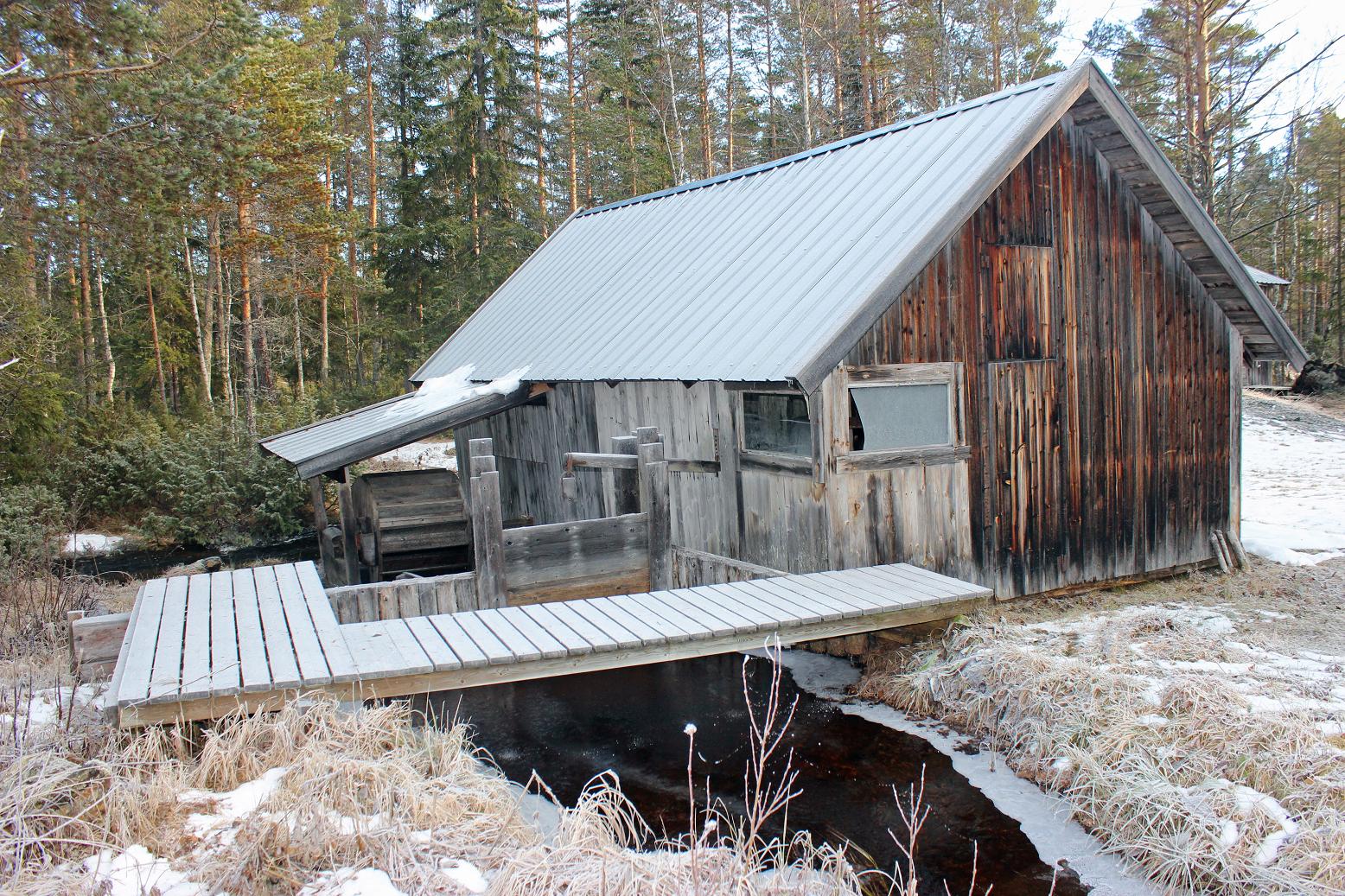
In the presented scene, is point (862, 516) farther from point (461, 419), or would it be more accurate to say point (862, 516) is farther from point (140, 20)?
point (140, 20)

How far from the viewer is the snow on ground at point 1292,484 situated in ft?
37.7

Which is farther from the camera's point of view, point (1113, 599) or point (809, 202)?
point (809, 202)

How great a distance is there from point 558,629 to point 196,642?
2.23 meters

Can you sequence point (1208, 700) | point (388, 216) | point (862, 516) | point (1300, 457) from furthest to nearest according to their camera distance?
point (388, 216), point (1300, 457), point (862, 516), point (1208, 700)

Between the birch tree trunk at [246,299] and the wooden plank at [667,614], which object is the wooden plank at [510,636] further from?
the birch tree trunk at [246,299]

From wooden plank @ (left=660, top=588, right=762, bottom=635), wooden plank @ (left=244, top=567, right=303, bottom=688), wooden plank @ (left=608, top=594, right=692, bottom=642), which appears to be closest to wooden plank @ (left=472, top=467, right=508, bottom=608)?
wooden plank @ (left=608, top=594, right=692, bottom=642)

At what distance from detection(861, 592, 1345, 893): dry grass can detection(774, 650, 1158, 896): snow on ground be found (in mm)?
92

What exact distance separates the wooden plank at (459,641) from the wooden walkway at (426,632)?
11 millimetres

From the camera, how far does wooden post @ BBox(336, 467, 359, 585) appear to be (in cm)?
1239

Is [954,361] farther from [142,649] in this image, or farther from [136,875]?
[136,875]

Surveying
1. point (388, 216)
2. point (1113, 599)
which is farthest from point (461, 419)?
point (388, 216)

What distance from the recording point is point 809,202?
34.2 feet

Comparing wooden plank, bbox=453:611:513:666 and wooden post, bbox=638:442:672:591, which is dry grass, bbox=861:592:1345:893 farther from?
wooden plank, bbox=453:611:513:666

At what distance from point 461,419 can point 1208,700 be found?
813 cm
